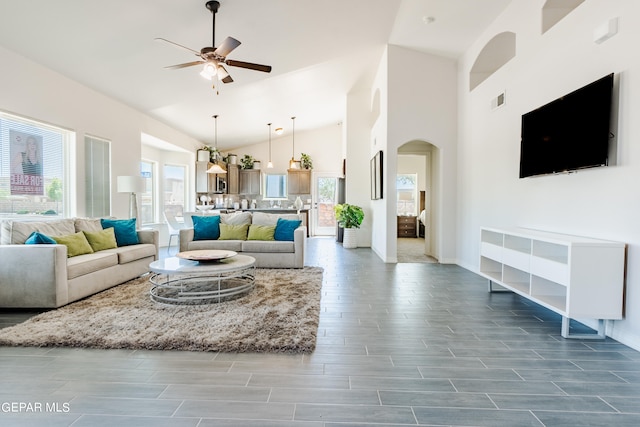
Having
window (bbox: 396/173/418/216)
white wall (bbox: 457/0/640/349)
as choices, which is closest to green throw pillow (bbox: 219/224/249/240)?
white wall (bbox: 457/0/640/349)

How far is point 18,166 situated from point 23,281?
5.20 feet

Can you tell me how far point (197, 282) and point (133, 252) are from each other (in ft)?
3.43

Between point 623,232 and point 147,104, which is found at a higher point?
point 147,104

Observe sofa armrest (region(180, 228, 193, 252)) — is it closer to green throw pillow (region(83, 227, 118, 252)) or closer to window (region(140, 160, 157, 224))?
green throw pillow (region(83, 227, 118, 252))

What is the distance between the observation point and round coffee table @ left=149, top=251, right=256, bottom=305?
3.50 meters

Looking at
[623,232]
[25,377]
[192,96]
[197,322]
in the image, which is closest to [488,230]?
[623,232]

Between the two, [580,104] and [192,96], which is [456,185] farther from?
[192,96]

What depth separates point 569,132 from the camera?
3.12 meters

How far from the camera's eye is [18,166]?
4012 mm

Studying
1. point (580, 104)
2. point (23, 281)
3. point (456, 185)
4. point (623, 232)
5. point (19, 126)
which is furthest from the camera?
point (456, 185)

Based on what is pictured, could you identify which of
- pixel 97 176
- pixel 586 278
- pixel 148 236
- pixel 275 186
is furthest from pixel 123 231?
pixel 275 186

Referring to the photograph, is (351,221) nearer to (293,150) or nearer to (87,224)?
(293,150)

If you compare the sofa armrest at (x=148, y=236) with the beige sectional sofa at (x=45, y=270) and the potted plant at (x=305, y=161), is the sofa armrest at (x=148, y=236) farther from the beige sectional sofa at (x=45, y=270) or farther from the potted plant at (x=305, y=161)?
the potted plant at (x=305, y=161)

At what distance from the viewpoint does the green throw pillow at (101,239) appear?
14.1 ft
